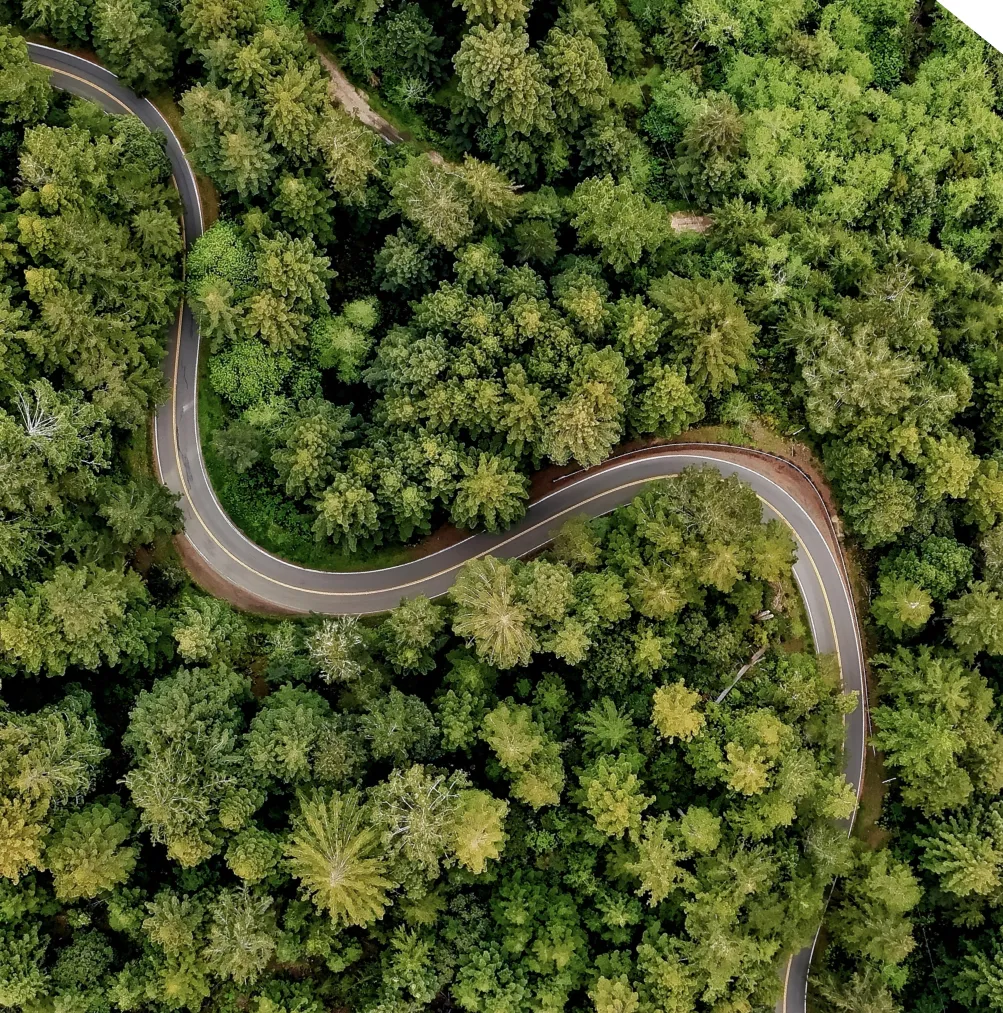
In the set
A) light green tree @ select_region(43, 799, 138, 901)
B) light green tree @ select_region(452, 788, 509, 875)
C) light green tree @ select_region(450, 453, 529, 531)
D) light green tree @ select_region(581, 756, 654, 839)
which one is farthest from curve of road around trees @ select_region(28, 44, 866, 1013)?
light green tree @ select_region(43, 799, 138, 901)

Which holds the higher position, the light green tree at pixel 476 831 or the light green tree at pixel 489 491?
the light green tree at pixel 489 491

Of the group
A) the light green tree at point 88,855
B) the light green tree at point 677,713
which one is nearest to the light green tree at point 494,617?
the light green tree at point 677,713

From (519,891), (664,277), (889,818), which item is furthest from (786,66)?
(519,891)

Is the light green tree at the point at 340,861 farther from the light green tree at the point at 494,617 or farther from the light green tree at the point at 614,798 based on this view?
the light green tree at the point at 614,798

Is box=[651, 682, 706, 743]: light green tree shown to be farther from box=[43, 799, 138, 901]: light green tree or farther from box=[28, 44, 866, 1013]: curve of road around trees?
box=[43, 799, 138, 901]: light green tree

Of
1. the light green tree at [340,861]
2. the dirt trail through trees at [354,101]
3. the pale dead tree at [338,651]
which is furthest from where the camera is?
the dirt trail through trees at [354,101]

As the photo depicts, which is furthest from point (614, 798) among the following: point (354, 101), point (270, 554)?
point (354, 101)

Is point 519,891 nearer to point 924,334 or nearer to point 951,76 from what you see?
point 924,334

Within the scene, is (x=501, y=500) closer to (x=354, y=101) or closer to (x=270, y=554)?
(x=270, y=554)
